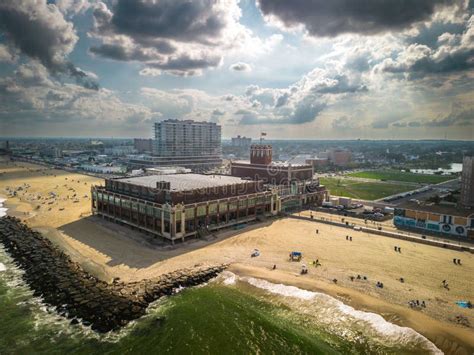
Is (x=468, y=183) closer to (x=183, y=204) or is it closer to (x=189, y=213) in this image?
(x=189, y=213)

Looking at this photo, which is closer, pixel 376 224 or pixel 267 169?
pixel 376 224

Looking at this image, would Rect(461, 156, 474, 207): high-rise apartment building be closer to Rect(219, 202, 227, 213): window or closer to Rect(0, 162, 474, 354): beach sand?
Rect(0, 162, 474, 354): beach sand

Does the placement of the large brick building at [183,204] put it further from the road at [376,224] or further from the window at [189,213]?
the road at [376,224]

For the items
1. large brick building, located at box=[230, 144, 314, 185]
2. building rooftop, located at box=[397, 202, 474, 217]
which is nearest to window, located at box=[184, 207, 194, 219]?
large brick building, located at box=[230, 144, 314, 185]

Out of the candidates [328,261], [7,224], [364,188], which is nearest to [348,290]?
[328,261]

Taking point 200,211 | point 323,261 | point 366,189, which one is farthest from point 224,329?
point 366,189

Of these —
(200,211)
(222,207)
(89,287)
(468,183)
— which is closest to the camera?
(89,287)

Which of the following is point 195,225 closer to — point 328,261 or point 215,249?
point 215,249
